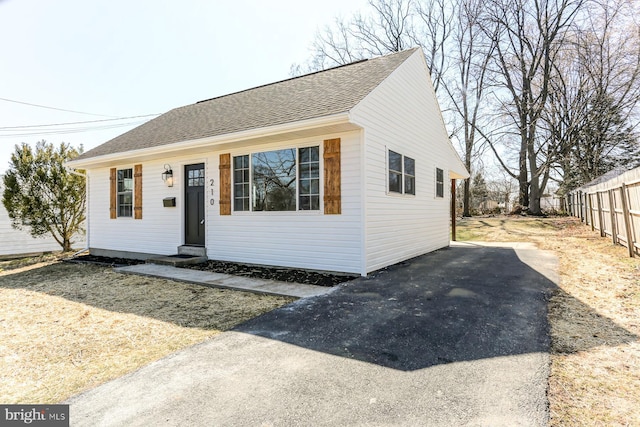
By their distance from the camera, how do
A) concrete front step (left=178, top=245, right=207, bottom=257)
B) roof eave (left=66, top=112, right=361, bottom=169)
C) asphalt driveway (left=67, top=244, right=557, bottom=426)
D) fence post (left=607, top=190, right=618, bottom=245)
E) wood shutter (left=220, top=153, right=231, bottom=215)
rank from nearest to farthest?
1. asphalt driveway (left=67, top=244, right=557, bottom=426)
2. roof eave (left=66, top=112, right=361, bottom=169)
3. wood shutter (left=220, top=153, right=231, bottom=215)
4. concrete front step (left=178, top=245, right=207, bottom=257)
5. fence post (left=607, top=190, right=618, bottom=245)

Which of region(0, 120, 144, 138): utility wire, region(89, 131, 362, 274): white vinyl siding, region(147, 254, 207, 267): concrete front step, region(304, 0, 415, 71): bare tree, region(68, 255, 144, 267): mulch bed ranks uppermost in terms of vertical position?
region(304, 0, 415, 71): bare tree

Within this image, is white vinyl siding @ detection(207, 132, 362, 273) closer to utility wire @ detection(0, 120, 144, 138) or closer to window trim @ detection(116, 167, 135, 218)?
window trim @ detection(116, 167, 135, 218)

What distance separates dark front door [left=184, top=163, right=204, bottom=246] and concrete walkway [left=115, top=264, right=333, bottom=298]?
3.83ft

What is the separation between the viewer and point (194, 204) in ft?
26.9

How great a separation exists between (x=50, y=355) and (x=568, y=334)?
4972 mm

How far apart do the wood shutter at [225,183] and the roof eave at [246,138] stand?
423mm

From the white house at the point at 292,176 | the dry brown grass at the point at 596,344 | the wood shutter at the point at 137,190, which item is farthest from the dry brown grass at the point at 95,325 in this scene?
the dry brown grass at the point at 596,344

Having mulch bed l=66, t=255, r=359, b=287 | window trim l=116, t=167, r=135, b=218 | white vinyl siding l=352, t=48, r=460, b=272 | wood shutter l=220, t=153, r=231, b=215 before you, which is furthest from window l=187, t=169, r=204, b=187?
white vinyl siding l=352, t=48, r=460, b=272

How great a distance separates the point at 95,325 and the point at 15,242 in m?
13.0

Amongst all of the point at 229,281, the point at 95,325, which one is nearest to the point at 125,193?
the point at 229,281

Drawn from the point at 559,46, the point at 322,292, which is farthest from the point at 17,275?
the point at 559,46

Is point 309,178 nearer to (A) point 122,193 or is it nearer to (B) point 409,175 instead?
(B) point 409,175

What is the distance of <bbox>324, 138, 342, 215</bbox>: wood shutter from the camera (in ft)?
20.0

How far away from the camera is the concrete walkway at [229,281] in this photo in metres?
5.01
